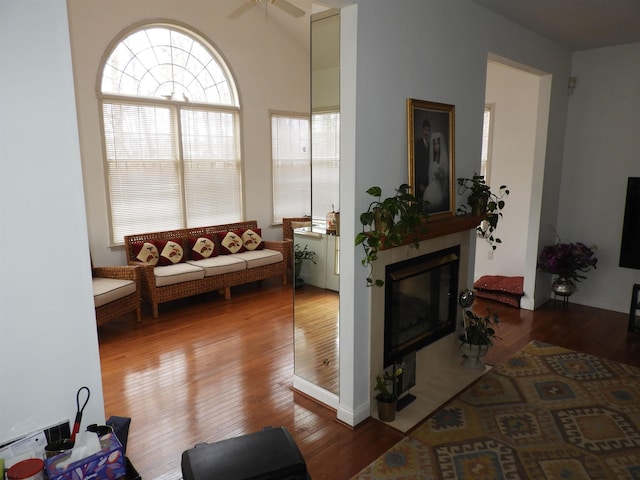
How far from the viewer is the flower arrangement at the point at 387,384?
9.32 feet

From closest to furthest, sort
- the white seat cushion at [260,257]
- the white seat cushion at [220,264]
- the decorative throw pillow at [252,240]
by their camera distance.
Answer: the white seat cushion at [220,264] → the white seat cushion at [260,257] → the decorative throw pillow at [252,240]

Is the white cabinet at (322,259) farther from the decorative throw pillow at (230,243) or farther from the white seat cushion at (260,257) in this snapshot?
the decorative throw pillow at (230,243)

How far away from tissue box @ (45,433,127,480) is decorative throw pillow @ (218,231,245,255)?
4396 millimetres

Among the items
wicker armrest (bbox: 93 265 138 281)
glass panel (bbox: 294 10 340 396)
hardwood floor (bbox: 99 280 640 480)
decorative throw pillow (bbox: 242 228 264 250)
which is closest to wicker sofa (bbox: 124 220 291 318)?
decorative throw pillow (bbox: 242 228 264 250)

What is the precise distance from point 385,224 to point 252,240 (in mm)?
3669

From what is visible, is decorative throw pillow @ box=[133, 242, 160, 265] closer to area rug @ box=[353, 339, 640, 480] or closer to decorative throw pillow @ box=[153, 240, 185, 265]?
decorative throw pillow @ box=[153, 240, 185, 265]

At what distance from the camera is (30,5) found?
1297 mm

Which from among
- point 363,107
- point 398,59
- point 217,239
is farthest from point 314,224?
point 217,239

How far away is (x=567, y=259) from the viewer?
482cm

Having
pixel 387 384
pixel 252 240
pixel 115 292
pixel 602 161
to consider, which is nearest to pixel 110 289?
pixel 115 292

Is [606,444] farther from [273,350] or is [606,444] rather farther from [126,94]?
[126,94]

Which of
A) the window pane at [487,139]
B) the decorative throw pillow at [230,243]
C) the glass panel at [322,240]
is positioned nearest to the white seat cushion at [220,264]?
the decorative throw pillow at [230,243]

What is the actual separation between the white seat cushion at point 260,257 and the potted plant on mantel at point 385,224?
312 centimetres

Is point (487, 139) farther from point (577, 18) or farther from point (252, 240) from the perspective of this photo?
point (252, 240)
